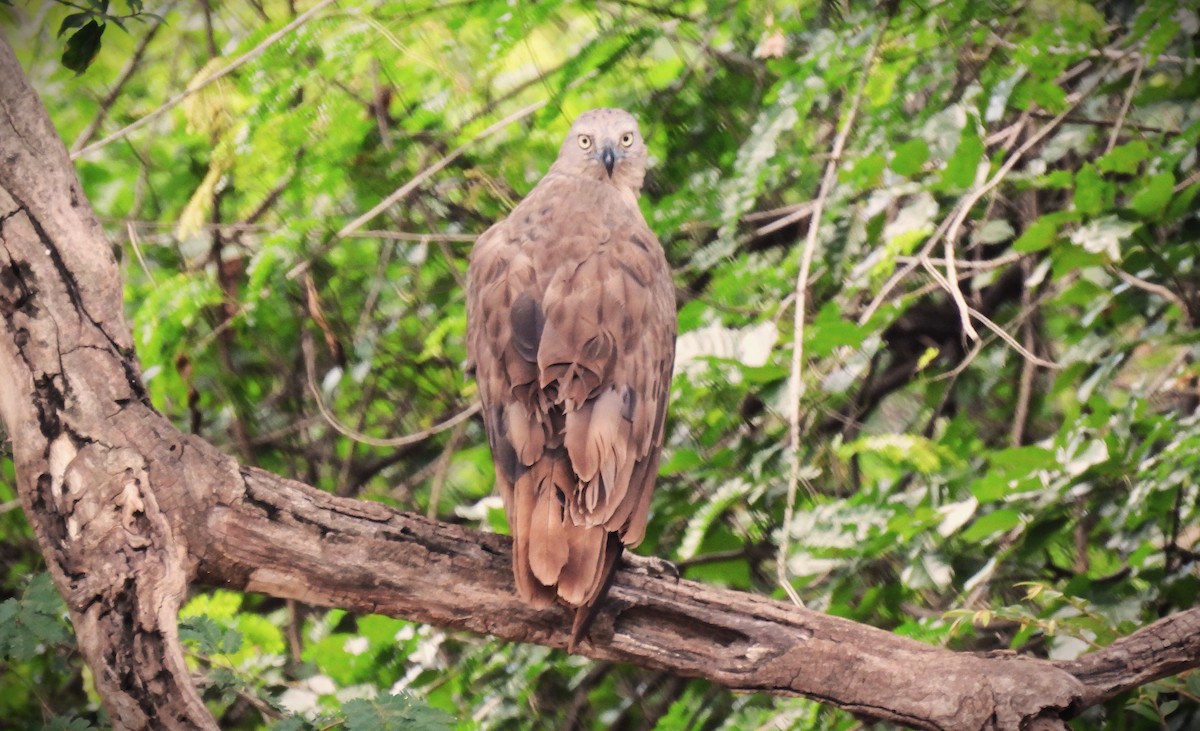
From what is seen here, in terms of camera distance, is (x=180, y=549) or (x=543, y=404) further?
(x=543, y=404)

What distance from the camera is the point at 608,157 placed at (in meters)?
3.71

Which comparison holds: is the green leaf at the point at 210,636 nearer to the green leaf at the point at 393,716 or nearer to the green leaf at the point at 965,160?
the green leaf at the point at 393,716

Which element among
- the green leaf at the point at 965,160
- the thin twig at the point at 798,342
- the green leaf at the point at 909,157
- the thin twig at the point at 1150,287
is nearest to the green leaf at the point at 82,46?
the thin twig at the point at 798,342

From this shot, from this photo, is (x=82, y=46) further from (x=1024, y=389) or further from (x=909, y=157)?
(x=1024, y=389)

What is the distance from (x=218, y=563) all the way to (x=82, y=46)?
1.12m

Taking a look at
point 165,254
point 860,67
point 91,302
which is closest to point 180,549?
point 91,302

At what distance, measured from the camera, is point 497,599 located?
2680 mm

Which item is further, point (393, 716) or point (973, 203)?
point (973, 203)

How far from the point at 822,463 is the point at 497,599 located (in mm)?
1786

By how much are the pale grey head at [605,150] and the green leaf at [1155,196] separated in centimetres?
141

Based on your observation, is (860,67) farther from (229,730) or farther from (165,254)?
(229,730)

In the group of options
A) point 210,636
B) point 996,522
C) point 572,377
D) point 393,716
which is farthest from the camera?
point 996,522

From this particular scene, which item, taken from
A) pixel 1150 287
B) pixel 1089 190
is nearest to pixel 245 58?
pixel 1089 190

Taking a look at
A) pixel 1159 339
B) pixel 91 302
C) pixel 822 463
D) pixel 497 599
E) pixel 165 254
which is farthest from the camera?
pixel 165 254
